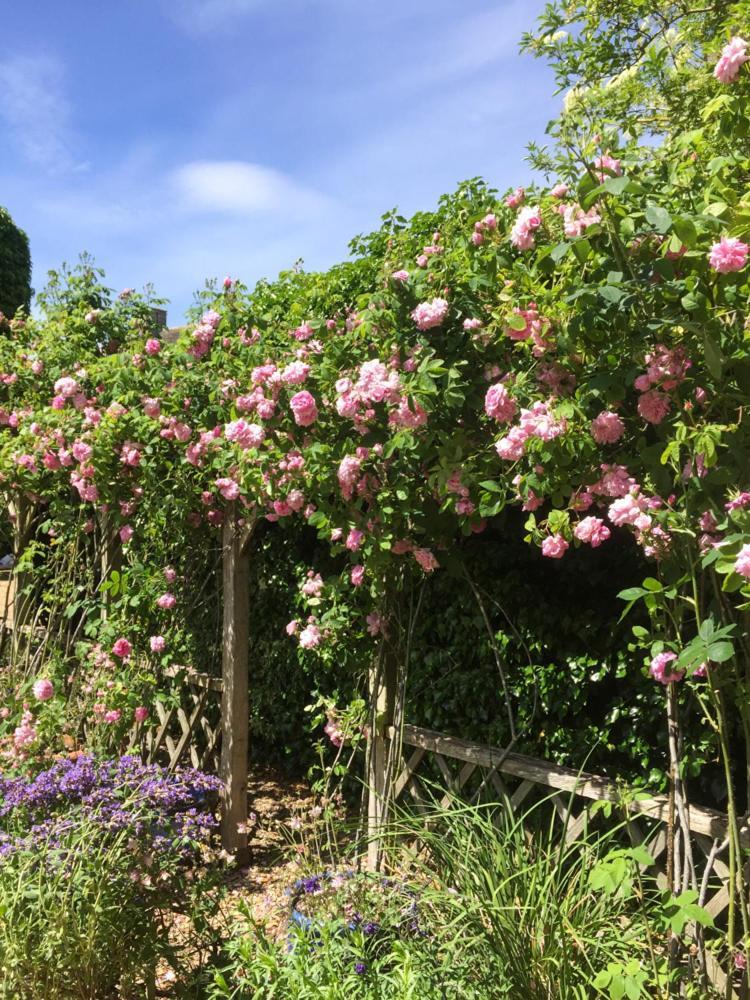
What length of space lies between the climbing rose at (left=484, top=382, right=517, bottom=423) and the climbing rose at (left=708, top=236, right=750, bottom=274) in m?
0.65

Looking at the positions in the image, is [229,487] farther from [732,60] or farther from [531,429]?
[732,60]

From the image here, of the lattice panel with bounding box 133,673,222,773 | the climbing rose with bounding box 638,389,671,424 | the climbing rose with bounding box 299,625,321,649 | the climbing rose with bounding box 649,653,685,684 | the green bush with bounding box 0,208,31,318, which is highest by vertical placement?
the green bush with bounding box 0,208,31,318

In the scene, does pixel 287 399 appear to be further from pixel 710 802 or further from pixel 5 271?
pixel 5 271

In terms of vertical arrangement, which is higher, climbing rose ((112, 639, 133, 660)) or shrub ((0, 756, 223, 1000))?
climbing rose ((112, 639, 133, 660))

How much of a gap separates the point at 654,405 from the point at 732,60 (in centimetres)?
79

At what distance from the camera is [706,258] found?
1.89 m

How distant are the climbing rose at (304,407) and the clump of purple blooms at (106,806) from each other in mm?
1398

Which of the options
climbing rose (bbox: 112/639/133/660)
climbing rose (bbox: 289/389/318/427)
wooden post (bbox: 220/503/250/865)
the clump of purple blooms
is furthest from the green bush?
climbing rose (bbox: 289/389/318/427)

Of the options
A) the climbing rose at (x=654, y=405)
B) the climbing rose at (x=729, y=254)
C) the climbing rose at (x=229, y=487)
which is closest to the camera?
the climbing rose at (x=729, y=254)

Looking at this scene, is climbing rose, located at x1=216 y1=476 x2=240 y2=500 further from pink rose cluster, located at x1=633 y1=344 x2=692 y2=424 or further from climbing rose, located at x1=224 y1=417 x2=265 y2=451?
pink rose cluster, located at x1=633 y1=344 x2=692 y2=424

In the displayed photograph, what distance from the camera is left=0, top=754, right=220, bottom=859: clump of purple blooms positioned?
280cm

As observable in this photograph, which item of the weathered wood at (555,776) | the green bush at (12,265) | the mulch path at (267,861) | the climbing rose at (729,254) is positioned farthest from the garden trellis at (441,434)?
the green bush at (12,265)

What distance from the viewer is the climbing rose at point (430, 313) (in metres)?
2.50

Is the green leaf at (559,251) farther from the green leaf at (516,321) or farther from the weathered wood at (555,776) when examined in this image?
the weathered wood at (555,776)
